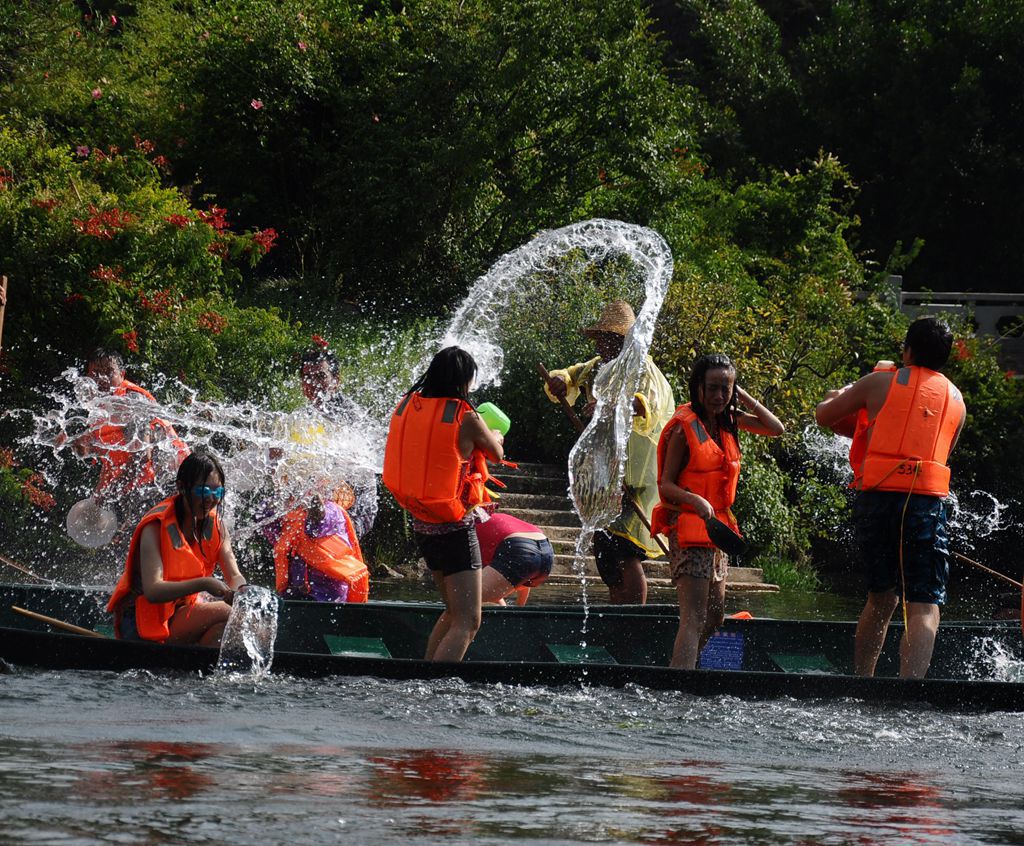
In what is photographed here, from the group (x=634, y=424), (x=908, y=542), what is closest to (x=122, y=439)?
(x=634, y=424)

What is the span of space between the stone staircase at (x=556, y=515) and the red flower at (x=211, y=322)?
283cm

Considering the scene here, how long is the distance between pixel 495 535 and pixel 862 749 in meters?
2.82

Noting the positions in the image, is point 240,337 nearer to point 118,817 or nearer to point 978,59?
point 118,817

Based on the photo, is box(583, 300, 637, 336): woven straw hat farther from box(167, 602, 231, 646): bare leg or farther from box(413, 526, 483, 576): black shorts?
box(167, 602, 231, 646): bare leg

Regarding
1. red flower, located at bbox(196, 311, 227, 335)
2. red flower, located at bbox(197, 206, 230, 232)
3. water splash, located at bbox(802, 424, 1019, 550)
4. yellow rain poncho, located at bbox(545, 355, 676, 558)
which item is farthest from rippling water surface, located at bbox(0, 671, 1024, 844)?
water splash, located at bbox(802, 424, 1019, 550)

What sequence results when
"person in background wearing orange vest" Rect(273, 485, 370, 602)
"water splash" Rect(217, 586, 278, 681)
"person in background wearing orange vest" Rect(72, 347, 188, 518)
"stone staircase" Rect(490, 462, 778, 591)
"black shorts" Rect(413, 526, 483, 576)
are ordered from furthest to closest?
"stone staircase" Rect(490, 462, 778, 591), "person in background wearing orange vest" Rect(72, 347, 188, 518), "person in background wearing orange vest" Rect(273, 485, 370, 602), "black shorts" Rect(413, 526, 483, 576), "water splash" Rect(217, 586, 278, 681)

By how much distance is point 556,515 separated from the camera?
15.5 m

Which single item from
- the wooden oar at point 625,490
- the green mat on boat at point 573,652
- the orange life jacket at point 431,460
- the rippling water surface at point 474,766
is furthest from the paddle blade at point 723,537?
the wooden oar at point 625,490

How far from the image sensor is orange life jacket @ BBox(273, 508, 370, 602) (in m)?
9.62

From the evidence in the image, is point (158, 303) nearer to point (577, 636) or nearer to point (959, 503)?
point (577, 636)

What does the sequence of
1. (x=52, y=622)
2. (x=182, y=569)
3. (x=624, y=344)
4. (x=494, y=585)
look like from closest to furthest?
1. (x=182, y=569)
2. (x=52, y=622)
3. (x=494, y=585)
4. (x=624, y=344)

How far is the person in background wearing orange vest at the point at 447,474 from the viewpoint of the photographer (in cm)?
796

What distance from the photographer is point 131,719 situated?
7043 millimetres

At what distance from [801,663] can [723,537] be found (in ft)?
5.98
